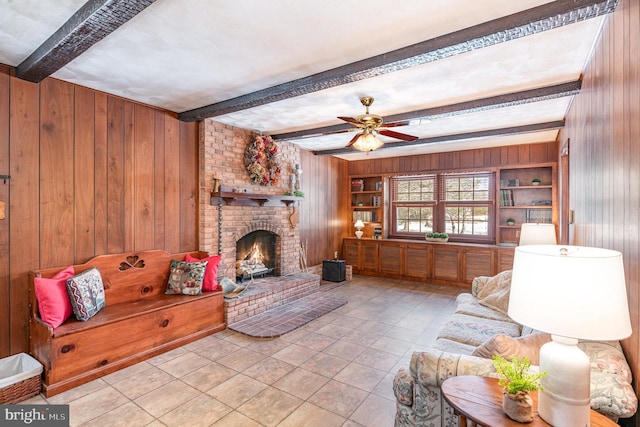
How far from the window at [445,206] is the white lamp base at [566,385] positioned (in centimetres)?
542

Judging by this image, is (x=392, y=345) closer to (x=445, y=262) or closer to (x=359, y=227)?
(x=445, y=262)

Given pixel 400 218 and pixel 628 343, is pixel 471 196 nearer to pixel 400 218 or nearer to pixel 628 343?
pixel 400 218

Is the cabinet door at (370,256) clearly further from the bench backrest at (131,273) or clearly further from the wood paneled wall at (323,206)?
the bench backrest at (131,273)

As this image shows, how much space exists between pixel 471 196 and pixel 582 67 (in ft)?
12.5

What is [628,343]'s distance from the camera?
164cm

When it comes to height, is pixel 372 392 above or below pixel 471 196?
below

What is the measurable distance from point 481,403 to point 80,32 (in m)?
3.11

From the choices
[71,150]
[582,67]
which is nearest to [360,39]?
[582,67]

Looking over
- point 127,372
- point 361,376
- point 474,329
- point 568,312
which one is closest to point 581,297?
point 568,312

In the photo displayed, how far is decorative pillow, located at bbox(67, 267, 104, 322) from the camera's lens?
9.39ft

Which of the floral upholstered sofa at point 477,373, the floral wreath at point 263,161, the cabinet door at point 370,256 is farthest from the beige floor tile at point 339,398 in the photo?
the cabinet door at point 370,256

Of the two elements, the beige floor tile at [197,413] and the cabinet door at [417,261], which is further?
the cabinet door at [417,261]

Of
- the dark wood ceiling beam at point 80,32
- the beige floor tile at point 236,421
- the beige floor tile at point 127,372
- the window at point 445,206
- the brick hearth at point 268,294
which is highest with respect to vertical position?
the dark wood ceiling beam at point 80,32

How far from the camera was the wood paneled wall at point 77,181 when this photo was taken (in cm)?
289
